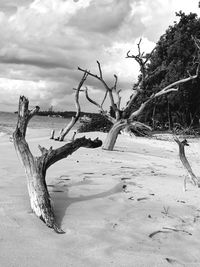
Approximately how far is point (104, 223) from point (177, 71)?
16812 mm

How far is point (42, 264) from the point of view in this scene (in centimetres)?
246

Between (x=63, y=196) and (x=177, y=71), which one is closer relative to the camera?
(x=63, y=196)

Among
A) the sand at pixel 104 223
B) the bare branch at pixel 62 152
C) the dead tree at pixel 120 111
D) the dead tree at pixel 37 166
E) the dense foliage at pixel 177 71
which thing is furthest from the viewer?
the dense foliage at pixel 177 71

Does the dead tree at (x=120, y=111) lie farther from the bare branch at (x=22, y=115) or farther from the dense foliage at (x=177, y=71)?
the dense foliage at (x=177, y=71)

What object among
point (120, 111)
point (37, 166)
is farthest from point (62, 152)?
point (120, 111)

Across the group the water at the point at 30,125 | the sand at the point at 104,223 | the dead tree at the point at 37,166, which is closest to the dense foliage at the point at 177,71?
the water at the point at 30,125

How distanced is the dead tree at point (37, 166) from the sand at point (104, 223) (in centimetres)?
10

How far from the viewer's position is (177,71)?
19.1 metres

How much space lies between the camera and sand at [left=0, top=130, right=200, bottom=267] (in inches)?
104

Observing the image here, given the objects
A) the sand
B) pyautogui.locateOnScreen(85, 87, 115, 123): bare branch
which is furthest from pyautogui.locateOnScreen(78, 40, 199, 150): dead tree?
the sand

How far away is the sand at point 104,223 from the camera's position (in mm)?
2654

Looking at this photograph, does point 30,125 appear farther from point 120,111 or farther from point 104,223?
point 104,223

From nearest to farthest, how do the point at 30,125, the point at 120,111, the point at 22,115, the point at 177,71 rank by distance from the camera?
the point at 22,115
the point at 120,111
the point at 177,71
the point at 30,125

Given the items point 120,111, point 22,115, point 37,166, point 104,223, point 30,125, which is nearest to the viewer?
point 104,223
